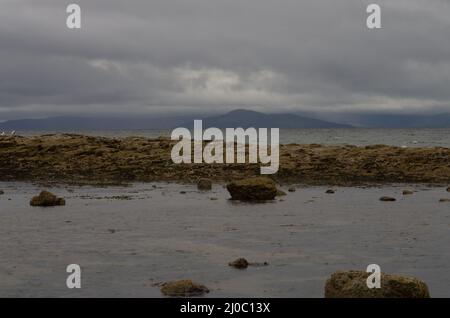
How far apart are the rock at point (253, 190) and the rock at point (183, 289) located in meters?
18.1

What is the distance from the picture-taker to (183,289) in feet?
47.6

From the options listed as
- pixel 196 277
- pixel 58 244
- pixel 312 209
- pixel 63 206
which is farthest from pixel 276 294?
pixel 63 206

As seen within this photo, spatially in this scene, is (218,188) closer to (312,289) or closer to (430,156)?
(430,156)

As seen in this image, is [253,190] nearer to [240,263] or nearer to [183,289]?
[240,263]

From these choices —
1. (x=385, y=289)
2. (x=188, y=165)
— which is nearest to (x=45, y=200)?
(x=188, y=165)

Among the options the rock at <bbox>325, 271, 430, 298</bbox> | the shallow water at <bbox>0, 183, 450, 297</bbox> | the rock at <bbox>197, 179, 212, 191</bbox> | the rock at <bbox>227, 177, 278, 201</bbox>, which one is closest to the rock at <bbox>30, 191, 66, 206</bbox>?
the shallow water at <bbox>0, 183, 450, 297</bbox>

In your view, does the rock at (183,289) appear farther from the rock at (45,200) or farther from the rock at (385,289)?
the rock at (45,200)

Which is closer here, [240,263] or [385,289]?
[385,289]

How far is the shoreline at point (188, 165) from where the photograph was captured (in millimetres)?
44656

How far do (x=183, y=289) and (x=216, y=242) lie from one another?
6513 millimetres

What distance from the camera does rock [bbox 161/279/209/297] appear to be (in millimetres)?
14398

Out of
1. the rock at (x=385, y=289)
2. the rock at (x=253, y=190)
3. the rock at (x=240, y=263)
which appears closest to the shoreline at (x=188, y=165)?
the rock at (x=253, y=190)
